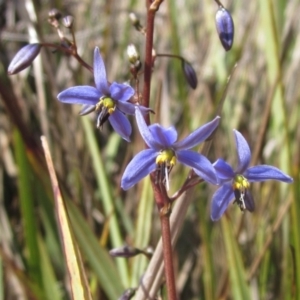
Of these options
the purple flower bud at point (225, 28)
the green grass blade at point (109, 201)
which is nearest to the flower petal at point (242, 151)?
the purple flower bud at point (225, 28)

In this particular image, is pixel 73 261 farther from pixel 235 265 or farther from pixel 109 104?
pixel 235 265

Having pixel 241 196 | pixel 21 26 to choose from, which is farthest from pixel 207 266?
pixel 21 26

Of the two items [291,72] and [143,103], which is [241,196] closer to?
[143,103]

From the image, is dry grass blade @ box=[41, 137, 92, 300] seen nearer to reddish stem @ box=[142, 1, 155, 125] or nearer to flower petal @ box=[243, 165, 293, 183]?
reddish stem @ box=[142, 1, 155, 125]

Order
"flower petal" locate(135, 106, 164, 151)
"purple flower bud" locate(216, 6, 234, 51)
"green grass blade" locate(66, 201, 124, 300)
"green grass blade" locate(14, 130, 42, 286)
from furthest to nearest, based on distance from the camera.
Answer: "green grass blade" locate(14, 130, 42, 286) → "green grass blade" locate(66, 201, 124, 300) → "purple flower bud" locate(216, 6, 234, 51) → "flower petal" locate(135, 106, 164, 151)

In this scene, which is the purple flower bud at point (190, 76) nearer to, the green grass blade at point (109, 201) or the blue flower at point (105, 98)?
the blue flower at point (105, 98)

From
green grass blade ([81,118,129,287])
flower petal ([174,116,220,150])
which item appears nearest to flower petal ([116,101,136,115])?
flower petal ([174,116,220,150])
